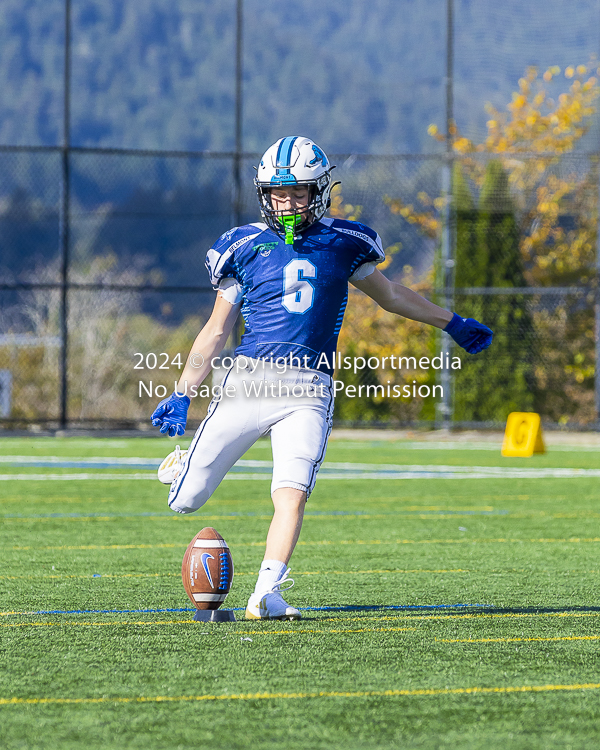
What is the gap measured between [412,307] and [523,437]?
10108mm

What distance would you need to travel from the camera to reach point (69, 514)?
349 inches

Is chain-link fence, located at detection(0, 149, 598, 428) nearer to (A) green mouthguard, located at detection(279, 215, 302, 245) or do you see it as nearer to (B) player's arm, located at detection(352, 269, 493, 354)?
(B) player's arm, located at detection(352, 269, 493, 354)

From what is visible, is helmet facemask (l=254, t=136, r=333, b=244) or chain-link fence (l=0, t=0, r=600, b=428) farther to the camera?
chain-link fence (l=0, t=0, r=600, b=428)

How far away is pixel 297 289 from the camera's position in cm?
495

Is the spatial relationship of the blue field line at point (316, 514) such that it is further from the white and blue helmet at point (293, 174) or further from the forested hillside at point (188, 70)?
the forested hillside at point (188, 70)

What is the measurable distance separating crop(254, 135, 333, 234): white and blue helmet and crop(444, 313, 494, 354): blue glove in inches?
33.4

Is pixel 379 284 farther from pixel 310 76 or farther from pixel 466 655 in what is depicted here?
pixel 310 76

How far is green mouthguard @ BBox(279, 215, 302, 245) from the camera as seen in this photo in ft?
16.3

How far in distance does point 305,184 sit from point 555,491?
644cm

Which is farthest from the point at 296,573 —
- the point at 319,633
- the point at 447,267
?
the point at 447,267

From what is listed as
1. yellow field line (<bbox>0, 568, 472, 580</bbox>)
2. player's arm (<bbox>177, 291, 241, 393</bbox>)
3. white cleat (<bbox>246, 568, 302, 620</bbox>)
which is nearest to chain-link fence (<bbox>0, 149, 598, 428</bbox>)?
yellow field line (<bbox>0, 568, 472, 580</bbox>)

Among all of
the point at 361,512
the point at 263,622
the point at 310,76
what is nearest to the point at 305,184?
the point at 263,622

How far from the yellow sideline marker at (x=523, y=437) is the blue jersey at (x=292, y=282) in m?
10.1

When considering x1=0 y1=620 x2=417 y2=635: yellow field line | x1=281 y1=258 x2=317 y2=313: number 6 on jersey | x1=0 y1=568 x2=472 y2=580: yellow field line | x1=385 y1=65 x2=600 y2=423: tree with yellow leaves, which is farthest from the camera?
x1=385 y1=65 x2=600 y2=423: tree with yellow leaves
